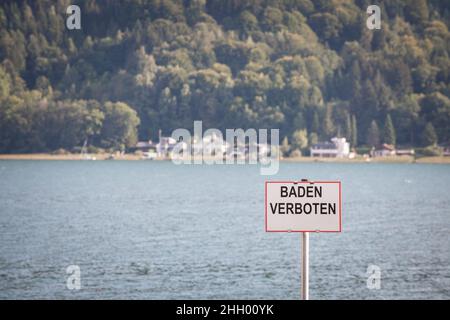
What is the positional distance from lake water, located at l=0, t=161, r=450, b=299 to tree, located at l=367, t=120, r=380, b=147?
4060 inches

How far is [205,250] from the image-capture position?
38.4 m

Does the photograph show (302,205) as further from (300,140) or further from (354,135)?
(354,135)

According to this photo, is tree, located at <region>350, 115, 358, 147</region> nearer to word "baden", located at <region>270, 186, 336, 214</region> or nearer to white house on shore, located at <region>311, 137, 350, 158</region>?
white house on shore, located at <region>311, 137, 350, 158</region>

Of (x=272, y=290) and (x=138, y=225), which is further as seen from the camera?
(x=138, y=225)

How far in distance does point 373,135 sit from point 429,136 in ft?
35.7

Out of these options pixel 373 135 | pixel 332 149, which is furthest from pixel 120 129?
pixel 373 135

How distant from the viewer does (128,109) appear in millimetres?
197250

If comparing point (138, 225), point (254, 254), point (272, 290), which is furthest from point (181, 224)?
point (272, 290)

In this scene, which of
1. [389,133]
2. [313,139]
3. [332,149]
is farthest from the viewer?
[332,149]

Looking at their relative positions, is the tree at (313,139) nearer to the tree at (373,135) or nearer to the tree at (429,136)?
the tree at (373,135)

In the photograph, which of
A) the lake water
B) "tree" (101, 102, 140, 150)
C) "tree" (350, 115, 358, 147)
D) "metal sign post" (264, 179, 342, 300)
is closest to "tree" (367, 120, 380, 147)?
"tree" (350, 115, 358, 147)

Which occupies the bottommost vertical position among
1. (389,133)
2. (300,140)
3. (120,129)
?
(300,140)
